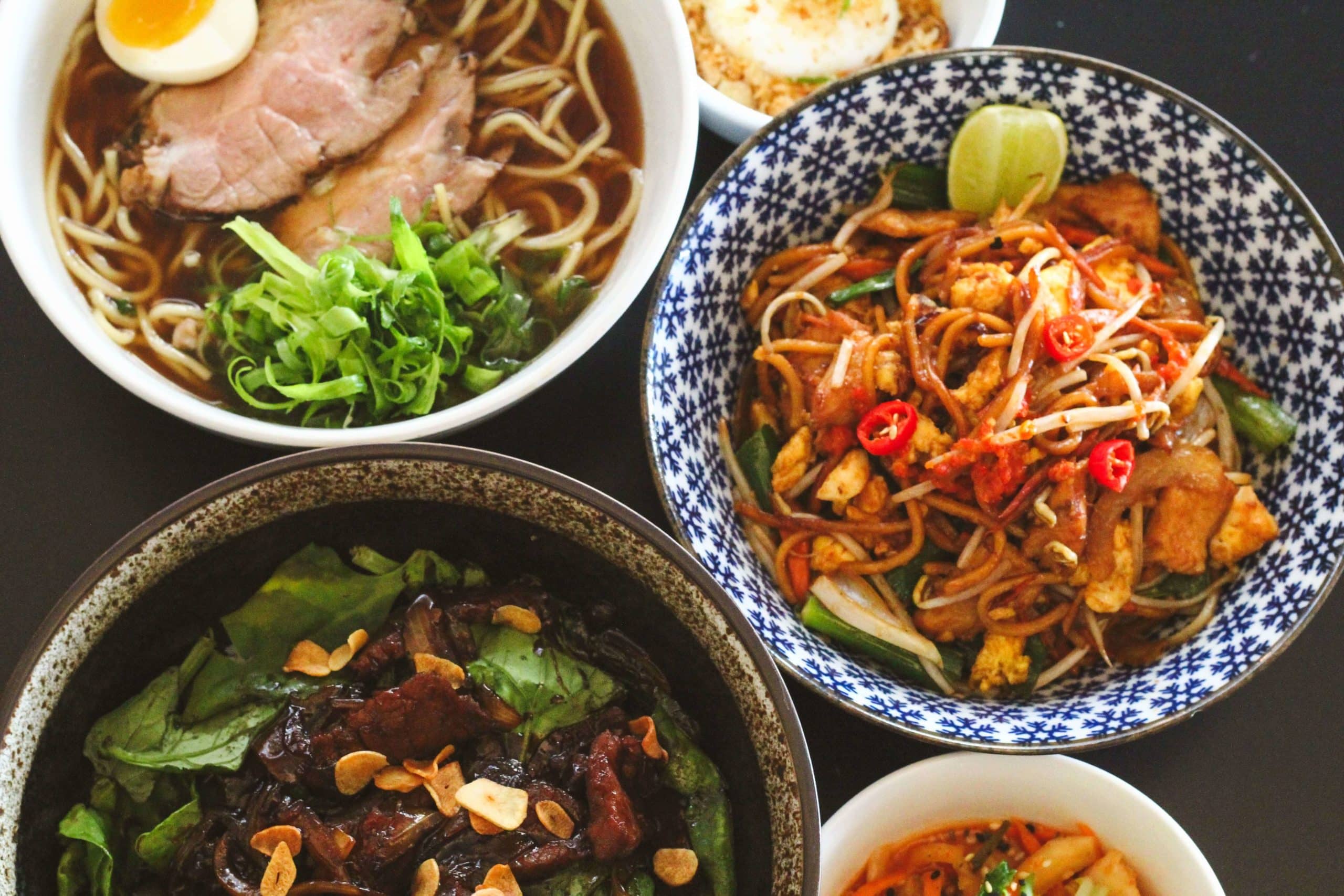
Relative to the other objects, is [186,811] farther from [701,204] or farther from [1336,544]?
[1336,544]

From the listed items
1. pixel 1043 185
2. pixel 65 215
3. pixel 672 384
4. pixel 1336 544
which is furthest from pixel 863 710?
pixel 65 215

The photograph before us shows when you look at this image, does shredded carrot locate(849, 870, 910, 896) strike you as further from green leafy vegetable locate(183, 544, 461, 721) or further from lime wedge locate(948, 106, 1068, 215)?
lime wedge locate(948, 106, 1068, 215)

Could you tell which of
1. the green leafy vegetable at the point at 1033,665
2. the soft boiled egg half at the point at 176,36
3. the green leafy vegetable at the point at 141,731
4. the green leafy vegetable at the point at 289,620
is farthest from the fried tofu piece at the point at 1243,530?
the soft boiled egg half at the point at 176,36

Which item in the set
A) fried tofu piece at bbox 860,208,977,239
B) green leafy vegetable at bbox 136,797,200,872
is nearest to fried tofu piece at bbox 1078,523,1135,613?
fried tofu piece at bbox 860,208,977,239

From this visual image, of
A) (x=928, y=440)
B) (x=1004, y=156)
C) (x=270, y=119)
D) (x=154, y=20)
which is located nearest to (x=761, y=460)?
(x=928, y=440)

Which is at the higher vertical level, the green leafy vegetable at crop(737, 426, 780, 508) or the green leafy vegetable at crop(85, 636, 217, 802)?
the green leafy vegetable at crop(737, 426, 780, 508)

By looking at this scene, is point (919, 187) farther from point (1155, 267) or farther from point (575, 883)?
point (575, 883)

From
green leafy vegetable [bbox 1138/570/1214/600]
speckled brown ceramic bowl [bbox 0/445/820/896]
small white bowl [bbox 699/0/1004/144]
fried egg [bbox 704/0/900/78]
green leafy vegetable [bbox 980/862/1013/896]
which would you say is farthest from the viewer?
fried egg [bbox 704/0/900/78]
